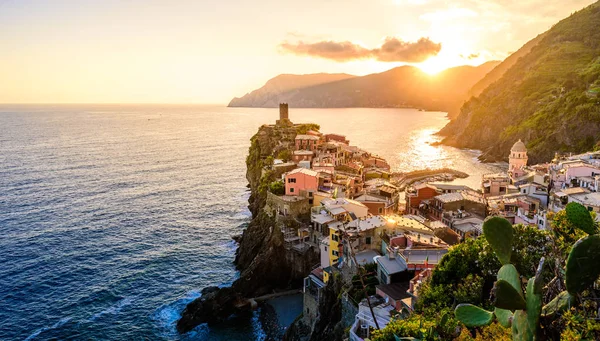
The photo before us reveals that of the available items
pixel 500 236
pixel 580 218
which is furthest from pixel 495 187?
pixel 500 236

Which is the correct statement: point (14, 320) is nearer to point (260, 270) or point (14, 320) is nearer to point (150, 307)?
point (150, 307)

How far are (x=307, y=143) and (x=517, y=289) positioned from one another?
64852 millimetres

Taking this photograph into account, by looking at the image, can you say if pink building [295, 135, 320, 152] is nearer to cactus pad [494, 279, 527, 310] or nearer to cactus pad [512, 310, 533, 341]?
cactus pad [512, 310, 533, 341]

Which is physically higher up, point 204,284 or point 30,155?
point 30,155

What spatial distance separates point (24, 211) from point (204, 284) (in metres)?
38.6

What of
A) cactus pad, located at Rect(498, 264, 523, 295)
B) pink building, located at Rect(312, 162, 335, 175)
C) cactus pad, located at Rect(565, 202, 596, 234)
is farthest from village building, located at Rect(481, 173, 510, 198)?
cactus pad, located at Rect(498, 264, 523, 295)

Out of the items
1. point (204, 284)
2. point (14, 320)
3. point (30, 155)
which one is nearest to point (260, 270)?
point (204, 284)

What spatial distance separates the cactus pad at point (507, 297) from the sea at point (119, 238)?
30.4 m

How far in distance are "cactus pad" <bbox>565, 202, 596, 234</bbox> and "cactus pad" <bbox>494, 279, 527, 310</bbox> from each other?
8.90 feet

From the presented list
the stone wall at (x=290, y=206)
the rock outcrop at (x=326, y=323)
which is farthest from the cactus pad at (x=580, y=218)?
the stone wall at (x=290, y=206)

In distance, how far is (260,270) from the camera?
42.4 metres

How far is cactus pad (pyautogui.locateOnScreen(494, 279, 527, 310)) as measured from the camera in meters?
7.80

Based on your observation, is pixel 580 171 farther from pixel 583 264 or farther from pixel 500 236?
pixel 583 264

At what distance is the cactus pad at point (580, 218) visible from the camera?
9266mm
